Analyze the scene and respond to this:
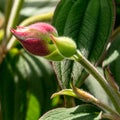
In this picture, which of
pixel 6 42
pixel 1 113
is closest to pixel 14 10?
pixel 6 42

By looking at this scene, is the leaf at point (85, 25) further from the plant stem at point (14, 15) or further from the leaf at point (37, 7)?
the leaf at point (37, 7)

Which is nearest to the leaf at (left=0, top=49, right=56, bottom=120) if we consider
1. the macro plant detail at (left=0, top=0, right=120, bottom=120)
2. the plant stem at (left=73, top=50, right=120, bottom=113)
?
the macro plant detail at (left=0, top=0, right=120, bottom=120)

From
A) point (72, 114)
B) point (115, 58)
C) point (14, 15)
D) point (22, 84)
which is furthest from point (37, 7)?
point (72, 114)

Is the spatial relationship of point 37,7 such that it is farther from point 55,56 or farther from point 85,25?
point 55,56

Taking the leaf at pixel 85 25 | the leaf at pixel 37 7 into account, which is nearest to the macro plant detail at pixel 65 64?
the leaf at pixel 85 25

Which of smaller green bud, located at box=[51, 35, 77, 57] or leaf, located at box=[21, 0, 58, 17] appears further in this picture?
leaf, located at box=[21, 0, 58, 17]

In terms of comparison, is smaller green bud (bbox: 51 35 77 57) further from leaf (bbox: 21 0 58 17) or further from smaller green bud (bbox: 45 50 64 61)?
leaf (bbox: 21 0 58 17)
